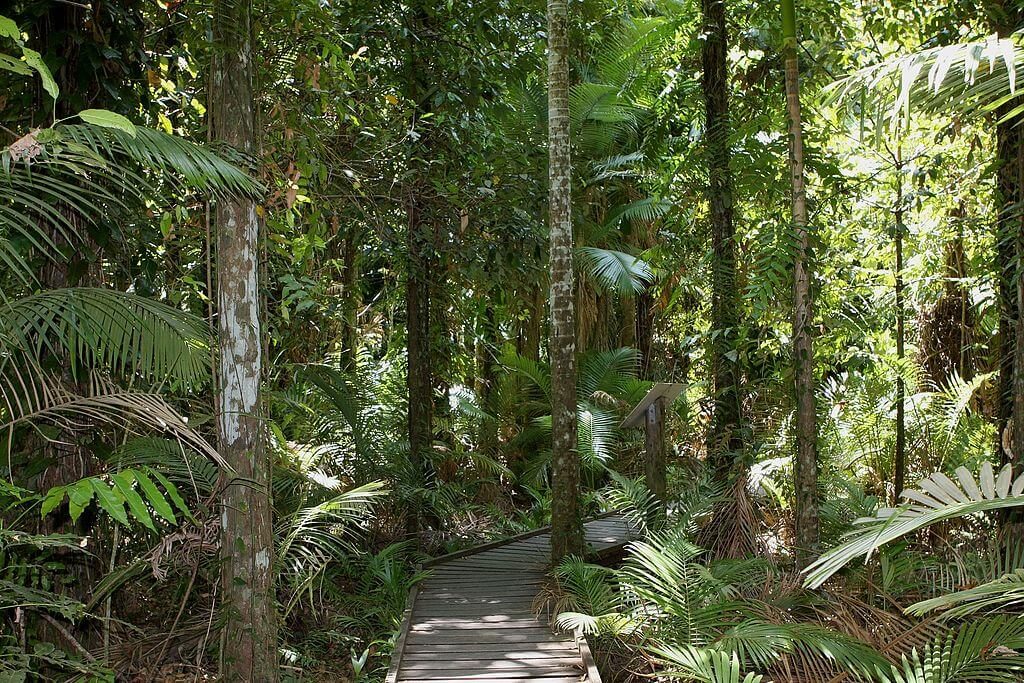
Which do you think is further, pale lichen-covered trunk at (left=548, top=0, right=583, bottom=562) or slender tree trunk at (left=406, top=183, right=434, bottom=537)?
slender tree trunk at (left=406, top=183, right=434, bottom=537)

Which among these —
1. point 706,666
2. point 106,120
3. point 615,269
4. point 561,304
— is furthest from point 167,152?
point 615,269

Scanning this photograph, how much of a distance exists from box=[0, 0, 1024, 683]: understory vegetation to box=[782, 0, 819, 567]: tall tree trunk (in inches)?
1.0

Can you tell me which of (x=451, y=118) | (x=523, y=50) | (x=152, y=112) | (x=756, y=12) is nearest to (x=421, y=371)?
(x=451, y=118)

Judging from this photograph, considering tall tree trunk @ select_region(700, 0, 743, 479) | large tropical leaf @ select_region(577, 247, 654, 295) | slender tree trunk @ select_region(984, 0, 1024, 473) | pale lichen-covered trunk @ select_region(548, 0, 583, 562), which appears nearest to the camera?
slender tree trunk @ select_region(984, 0, 1024, 473)

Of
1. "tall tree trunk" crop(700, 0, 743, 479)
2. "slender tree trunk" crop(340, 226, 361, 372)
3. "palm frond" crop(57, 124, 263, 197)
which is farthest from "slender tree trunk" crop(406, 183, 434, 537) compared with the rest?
"palm frond" crop(57, 124, 263, 197)

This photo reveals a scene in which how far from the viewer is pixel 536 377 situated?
44.8 ft

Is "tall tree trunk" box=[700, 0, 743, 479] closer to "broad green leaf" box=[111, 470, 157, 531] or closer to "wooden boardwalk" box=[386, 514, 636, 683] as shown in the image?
"wooden boardwalk" box=[386, 514, 636, 683]

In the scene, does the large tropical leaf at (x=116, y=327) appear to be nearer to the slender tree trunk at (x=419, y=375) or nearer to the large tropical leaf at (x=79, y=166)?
the large tropical leaf at (x=79, y=166)

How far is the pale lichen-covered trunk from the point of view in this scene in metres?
7.29

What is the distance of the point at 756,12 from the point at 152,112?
5.61m

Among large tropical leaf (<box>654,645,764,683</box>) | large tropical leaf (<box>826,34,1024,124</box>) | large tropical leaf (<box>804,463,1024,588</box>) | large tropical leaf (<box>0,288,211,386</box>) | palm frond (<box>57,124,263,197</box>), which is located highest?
large tropical leaf (<box>826,34,1024,124</box>)

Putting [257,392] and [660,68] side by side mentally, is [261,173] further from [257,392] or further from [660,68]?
[660,68]

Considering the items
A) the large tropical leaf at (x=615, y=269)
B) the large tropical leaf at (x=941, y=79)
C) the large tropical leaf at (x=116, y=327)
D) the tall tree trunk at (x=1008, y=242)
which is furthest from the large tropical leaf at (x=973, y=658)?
the large tropical leaf at (x=615, y=269)

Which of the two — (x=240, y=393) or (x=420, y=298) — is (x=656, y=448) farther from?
(x=240, y=393)
